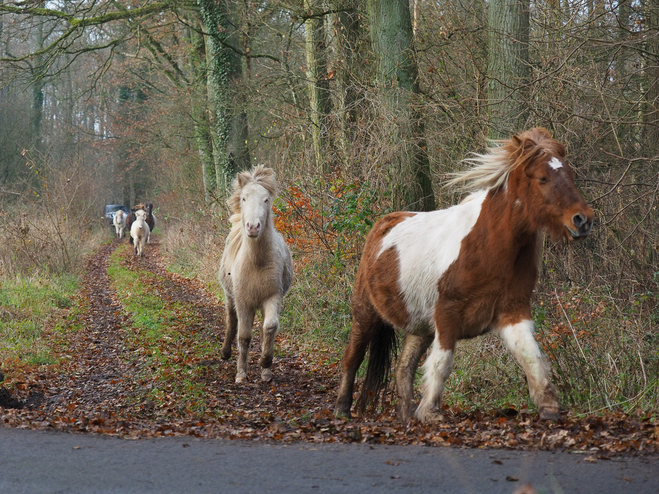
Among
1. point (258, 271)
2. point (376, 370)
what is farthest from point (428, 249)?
point (258, 271)

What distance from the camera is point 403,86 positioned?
11.3m

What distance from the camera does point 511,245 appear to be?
5457 millimetres

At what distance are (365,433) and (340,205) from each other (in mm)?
5718

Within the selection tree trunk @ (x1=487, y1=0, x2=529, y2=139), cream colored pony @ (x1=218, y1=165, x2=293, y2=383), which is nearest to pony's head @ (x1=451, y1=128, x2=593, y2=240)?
cream colored pony @ (x1=218, y1=165, x2=293, y2=383)

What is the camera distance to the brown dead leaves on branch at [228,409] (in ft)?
16.6

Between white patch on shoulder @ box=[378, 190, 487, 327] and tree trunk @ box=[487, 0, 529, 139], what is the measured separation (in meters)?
3.65

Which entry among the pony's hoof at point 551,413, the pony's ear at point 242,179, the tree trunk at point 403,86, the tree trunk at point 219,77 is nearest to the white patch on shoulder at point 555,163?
the pony's hoof at point 551,413

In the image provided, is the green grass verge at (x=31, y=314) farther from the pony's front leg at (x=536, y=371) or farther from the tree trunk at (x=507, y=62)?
the pony's front leg at (x=536, y=371)

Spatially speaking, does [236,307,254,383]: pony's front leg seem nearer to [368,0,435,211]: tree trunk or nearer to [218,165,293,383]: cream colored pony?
[218,165,293,383]: cream colored pony

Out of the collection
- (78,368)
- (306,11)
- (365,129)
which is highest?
(306,11)

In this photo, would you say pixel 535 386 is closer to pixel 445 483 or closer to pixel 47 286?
pixel 445 483

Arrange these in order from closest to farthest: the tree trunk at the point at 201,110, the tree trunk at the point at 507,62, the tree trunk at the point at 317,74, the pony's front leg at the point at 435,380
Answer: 1. the pony's front leg at the point at 435,380
2. the tree trunk at the point at 507,62
3. the tree trunk at the point at 317,74
4. the tree trunk at the point at 201,110

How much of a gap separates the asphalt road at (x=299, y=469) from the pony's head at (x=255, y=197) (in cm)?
408

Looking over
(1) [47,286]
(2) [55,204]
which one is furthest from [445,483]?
(2) [55,204]
